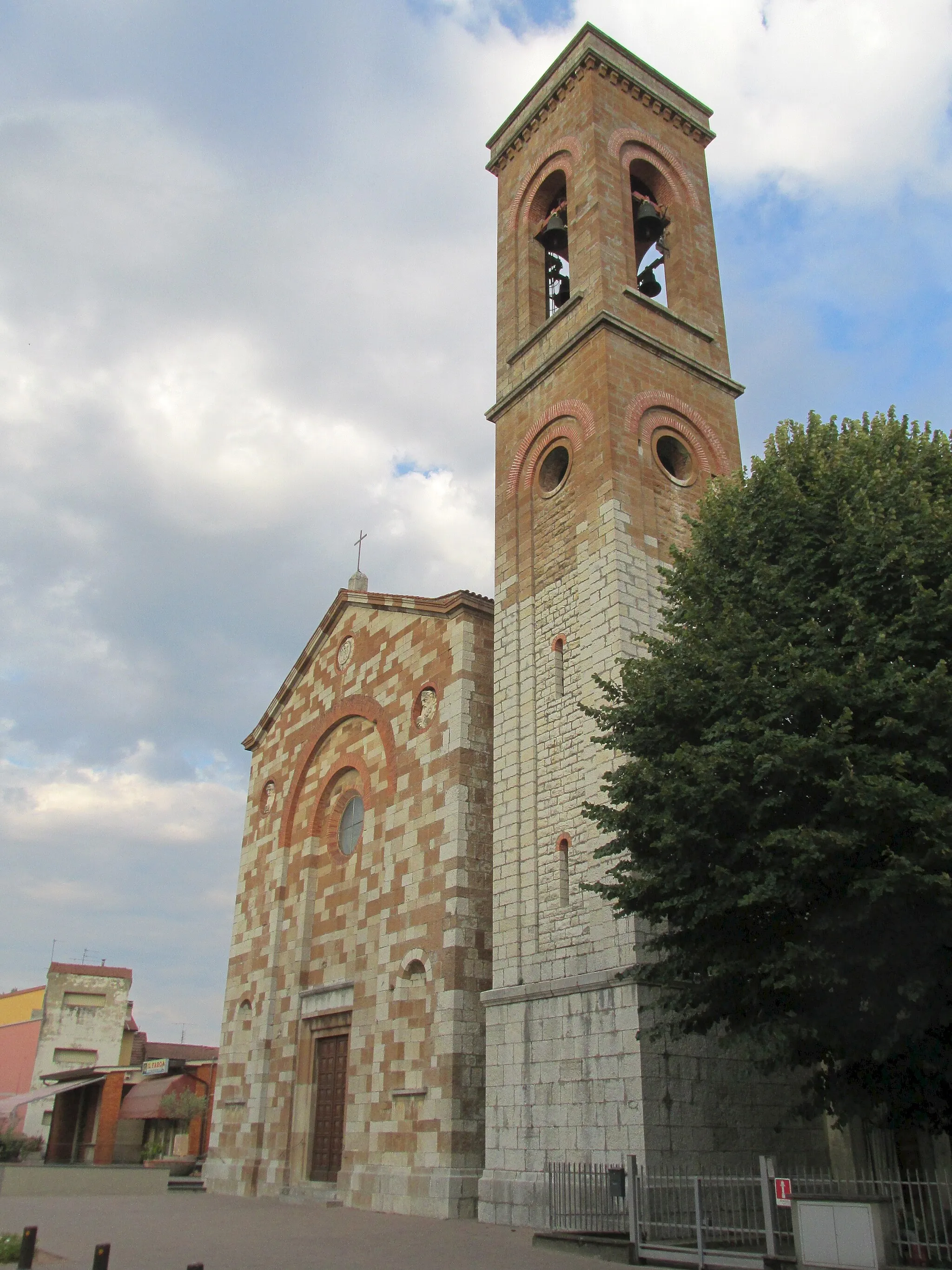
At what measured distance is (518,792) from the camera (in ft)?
54.3

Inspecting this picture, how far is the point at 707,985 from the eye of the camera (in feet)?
36.8

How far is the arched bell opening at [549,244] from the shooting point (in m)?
21.4

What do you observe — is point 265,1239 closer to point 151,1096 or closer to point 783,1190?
point 783,1190

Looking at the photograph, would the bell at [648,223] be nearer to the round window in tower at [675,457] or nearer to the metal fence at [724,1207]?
the round window in tower at [675,457]

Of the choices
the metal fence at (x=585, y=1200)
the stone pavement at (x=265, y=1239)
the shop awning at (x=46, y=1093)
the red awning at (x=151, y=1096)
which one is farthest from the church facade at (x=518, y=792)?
the red awning at (x=151, y=1096)

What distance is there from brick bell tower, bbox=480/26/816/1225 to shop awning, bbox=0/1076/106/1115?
20.8m

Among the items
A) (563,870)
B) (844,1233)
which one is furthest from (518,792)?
(844,1233)

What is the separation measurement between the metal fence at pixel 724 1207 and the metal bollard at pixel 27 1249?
5.84m

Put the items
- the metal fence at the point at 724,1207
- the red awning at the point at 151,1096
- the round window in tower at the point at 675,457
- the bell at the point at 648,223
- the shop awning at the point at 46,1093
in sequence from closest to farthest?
the metal fence at the point at 724,1207 → the round window in tower at the point at 675,457 → the bell at the point at 648,223 → the shop awning at the point at 46,1093 → the red awning at the point at 151,1096

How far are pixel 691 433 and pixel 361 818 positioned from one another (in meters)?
10.1

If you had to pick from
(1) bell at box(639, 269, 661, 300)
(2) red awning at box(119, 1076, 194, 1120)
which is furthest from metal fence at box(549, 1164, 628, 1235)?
(2) red awning at box(119, 1076, 194, 1120)

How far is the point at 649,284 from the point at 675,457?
4339mm

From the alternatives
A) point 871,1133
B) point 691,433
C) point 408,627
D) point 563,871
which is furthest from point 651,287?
point 871,1133

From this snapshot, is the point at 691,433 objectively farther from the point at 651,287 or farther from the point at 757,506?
the point at 757,506
